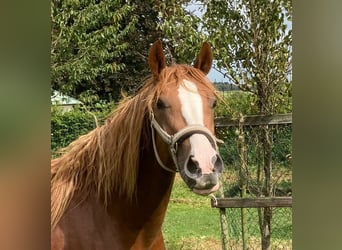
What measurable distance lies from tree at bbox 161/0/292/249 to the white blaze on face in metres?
0.15

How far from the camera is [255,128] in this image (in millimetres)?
972

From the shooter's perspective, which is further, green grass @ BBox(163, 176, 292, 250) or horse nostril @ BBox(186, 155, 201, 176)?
green grass @ BBox(163, 176, 292, 250)

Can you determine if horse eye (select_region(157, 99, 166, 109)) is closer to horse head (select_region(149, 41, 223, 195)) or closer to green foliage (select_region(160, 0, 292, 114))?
horse head (select_region(149, 41, 223, 195))

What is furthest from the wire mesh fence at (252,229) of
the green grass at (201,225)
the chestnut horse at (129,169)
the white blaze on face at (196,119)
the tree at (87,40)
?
the tree at (87,40)

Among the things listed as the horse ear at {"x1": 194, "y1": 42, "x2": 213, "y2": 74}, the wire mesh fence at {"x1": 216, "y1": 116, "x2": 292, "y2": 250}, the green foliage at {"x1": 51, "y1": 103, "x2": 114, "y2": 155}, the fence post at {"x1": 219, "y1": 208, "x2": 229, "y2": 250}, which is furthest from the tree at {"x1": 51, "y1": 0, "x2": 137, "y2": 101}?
the fence post at {"x1": 219, "y1": 208, "x2": 229, "y2": 250}

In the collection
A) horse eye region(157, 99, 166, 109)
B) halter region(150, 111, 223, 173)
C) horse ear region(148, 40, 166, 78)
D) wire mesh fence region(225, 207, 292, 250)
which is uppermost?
horse ear region(148, 40, 166, 78)

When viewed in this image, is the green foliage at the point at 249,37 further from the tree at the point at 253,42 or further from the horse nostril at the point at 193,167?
the horse nostril at the point at 193,167

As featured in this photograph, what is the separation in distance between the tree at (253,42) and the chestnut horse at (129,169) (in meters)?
0.08

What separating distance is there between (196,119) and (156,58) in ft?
0.55

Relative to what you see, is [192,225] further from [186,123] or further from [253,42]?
[253,42]

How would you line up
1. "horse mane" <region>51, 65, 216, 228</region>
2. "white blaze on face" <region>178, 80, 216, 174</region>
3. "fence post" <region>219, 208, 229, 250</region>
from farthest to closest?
"fence post" <region>219, 208, 229, 250</region> < "horse mane" <region>51, 65, 216, 228</region> < "white blaze on face" <region>178, 80, 216, 174</region>

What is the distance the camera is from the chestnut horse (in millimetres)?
839
